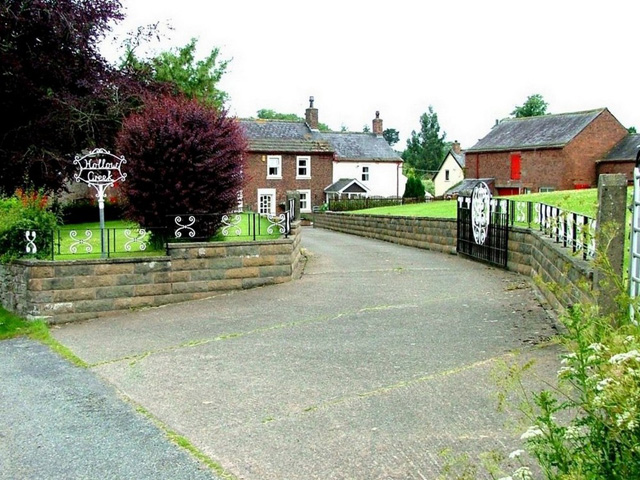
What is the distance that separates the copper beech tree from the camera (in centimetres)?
1247

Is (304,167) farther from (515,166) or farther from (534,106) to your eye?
(534,106)

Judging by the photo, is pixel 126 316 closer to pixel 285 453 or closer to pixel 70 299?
pixel 70 299

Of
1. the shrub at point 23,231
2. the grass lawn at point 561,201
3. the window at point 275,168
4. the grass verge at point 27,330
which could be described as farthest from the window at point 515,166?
the grass verge at point 27,330

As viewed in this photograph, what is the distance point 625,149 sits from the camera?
4838cm

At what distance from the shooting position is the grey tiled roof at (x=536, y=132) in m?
49.0

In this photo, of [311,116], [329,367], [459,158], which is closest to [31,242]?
[329,367]

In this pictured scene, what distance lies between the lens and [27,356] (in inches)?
353

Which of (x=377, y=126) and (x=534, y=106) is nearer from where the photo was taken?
(x=377, y=126)

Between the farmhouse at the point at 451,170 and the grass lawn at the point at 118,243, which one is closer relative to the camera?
the grass lawn at the point at 118,243

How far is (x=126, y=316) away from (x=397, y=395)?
643 cm

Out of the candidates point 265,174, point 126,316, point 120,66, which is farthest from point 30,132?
point 265,174

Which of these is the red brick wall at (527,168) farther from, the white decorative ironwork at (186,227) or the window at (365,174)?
the white decorative ironwork at (186,227)

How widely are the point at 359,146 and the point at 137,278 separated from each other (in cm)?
4539

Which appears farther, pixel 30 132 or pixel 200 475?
pixel 30 132
